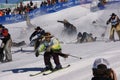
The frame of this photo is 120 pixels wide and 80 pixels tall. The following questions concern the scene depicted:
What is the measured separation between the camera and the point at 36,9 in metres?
36.1

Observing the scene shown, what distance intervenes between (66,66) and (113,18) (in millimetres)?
8292

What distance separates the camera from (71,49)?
20.9 metres

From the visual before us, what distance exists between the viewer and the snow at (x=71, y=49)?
1344 cm

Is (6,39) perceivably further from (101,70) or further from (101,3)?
(101,3)

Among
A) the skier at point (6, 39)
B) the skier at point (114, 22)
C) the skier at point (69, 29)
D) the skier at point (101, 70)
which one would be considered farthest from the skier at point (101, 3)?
the skier at point (101, 70)

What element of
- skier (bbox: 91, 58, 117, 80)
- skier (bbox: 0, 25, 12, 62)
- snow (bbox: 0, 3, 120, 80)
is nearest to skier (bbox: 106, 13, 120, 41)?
snow (bbox: 0, 3, 120, 80)

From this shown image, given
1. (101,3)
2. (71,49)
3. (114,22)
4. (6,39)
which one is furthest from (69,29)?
(6,39)

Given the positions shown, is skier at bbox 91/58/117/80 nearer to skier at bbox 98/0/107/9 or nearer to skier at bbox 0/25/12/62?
skier at bbox 0/25/12/62

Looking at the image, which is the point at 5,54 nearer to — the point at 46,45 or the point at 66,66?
the point at 66,66

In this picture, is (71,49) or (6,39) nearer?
(6,39)

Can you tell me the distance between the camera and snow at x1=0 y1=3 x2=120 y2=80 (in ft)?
44.1

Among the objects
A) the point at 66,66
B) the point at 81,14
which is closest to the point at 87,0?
the point at 81,14

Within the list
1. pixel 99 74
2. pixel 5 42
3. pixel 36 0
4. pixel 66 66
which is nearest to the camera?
pixel 99 74

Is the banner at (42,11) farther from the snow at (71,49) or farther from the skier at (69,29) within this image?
the skier at (69,29)
